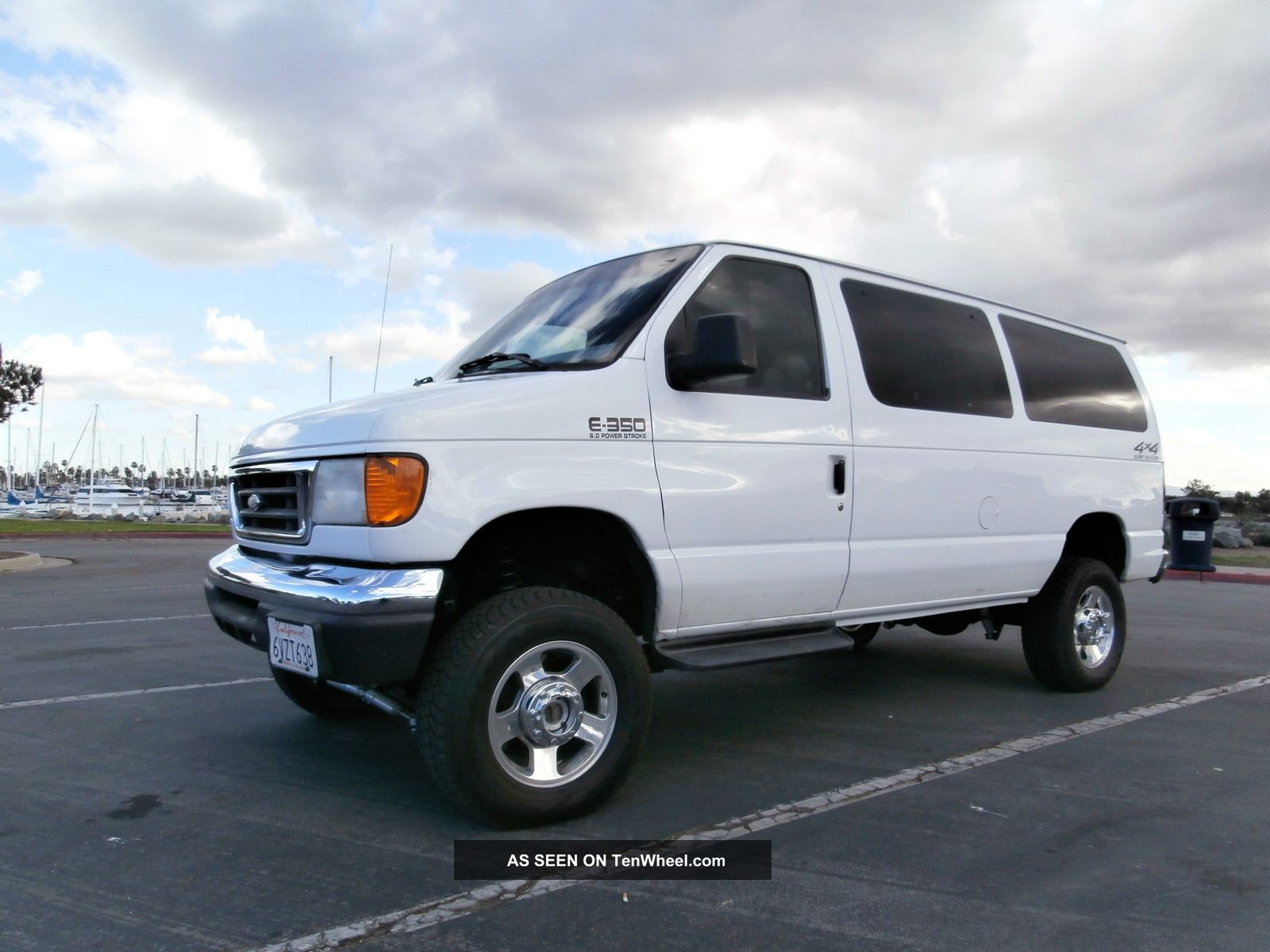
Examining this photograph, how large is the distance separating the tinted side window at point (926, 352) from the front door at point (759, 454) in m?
0.28

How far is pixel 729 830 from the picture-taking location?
3.37 m

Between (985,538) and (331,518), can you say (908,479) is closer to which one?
(985,538)

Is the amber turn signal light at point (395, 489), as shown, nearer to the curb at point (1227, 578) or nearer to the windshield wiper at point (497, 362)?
the windshield wiper at point (497, 362)

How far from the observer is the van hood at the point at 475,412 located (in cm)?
319

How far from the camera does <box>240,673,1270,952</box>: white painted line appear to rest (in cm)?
261

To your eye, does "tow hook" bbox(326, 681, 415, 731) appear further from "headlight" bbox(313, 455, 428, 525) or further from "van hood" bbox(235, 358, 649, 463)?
"van hood" bbox(235, 358, 649, 463)

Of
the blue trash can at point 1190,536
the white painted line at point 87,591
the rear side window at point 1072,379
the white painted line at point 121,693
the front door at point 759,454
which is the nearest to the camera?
the front door at point 759,454

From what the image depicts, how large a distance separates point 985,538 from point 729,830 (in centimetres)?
235

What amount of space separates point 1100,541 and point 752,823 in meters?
3.70

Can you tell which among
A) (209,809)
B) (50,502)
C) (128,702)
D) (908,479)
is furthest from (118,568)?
(50,502)

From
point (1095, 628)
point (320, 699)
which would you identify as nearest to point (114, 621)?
point (320, 699)

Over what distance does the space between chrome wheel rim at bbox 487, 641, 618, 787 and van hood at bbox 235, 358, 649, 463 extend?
0.77 metres

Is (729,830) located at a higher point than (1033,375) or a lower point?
lower

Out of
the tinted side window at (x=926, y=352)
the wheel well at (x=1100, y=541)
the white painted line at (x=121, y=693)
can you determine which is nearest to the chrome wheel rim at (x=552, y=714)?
the tinted side window at (x=926, y=352)
